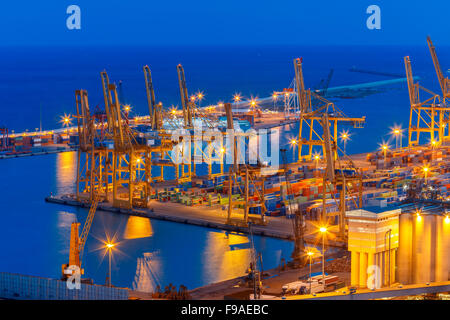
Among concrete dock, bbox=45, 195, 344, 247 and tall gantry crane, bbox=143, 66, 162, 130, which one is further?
tall gantry crane, bbox=143, 66, 162, 130

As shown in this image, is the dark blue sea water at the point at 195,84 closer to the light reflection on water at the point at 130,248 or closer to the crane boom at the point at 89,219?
the crane boom at the point at 89,219

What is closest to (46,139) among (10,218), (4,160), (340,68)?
(4,160)

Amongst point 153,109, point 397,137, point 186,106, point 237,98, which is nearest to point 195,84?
point 237,98

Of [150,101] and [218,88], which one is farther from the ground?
[218,88]

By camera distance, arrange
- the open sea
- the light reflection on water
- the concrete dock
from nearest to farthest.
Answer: the light reflection on water → the open sea → the concrete dock

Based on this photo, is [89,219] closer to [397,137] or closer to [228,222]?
[228,222]

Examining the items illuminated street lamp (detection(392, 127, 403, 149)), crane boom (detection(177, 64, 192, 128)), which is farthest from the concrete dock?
illuminated street lamp (detection(392, 127, 403, 149))

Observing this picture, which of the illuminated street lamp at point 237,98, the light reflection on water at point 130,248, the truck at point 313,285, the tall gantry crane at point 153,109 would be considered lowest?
the truck at point 313,285

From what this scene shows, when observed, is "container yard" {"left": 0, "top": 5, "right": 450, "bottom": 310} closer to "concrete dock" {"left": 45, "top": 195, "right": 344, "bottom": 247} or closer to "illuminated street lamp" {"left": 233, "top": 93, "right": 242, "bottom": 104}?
"concrete dock" {"left": 45, "top": 195, "right": 344, "bottom": 247}

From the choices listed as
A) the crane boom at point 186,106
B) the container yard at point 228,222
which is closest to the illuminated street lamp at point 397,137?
the container yard at point 228,222

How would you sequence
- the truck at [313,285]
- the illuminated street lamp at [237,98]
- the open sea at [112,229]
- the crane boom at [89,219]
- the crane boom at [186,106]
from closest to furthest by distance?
the truck at [313,285], the open sea at [112,229], the crane boom at [89,219], the crane boom at [186,106], the illuminated street lamp at [237,98]
